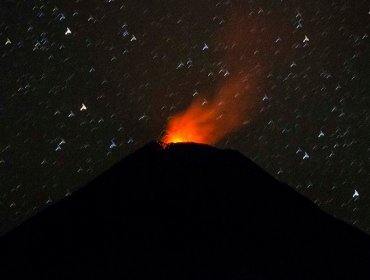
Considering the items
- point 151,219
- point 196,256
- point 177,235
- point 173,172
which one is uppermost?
point 173,172

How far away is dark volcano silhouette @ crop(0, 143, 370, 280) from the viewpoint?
42.7 ft

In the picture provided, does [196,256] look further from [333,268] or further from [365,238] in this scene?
[365,238]

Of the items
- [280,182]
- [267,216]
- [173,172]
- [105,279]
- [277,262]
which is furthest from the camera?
[280,182]

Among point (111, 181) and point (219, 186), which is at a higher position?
point (111, 181)

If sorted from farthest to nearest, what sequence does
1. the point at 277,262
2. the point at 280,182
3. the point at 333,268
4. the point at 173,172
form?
the point at 280,182 → the point at 173,172 → the point at 333,268 → the point at 277,262

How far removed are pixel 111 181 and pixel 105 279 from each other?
5827 millimetres

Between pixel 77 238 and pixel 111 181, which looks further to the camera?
pixel 111 181

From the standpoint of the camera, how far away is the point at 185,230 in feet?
47.8

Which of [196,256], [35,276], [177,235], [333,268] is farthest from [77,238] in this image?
[333,268]

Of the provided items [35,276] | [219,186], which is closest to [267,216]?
[219,186]

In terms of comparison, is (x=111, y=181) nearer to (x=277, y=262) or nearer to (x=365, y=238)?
(x=277, y=262)

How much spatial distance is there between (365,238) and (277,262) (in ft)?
17.3

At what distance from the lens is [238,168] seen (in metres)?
18.8

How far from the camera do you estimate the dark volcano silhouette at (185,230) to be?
13023 mm
